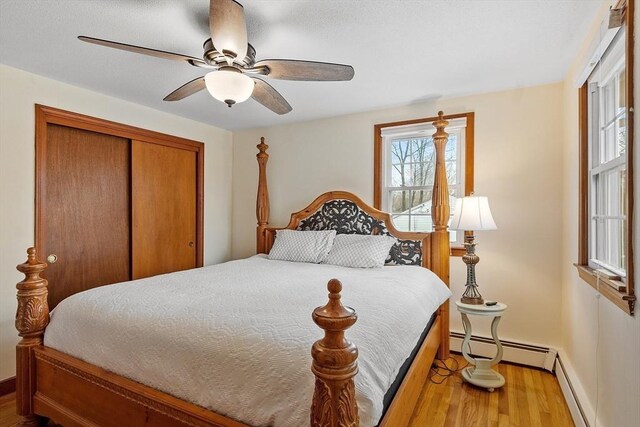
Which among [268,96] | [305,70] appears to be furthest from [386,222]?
[305,70]

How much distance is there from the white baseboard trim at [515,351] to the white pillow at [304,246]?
142cm

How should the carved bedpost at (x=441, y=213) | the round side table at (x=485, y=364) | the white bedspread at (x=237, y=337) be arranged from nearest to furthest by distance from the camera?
the white bedspread at (x=237, y=337)
the round side table at (x=485, y=364)
the carved bedpost at (x=441, y=213)

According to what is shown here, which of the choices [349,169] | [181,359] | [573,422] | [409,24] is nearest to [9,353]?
[181,359]

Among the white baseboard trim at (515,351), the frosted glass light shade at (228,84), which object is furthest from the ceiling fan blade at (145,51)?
the white baseboard trim at (515,351)

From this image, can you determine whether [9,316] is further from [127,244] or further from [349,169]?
[349,169]

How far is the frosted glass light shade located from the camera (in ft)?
5.77

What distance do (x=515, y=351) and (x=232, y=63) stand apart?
3068 mm

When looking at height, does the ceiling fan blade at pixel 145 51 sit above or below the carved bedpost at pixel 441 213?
above

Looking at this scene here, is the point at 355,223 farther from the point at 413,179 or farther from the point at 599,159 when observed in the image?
the point at 599,159

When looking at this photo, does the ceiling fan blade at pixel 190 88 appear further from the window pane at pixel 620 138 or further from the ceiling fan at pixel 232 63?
the window pane at pixel 620 138

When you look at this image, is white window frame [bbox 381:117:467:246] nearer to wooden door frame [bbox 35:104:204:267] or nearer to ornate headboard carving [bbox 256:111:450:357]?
ornate headboard carving [bbox 256:111:450:357]

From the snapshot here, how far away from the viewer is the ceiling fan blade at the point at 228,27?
4.79ft

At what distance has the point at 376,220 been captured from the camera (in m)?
3.31

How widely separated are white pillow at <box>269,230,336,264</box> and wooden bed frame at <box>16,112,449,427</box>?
1170mm
